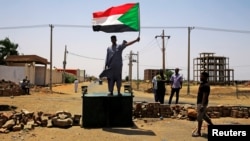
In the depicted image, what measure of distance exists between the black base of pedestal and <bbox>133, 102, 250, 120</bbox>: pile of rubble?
2.49m

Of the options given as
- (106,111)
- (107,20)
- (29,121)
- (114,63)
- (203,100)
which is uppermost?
(107,20)

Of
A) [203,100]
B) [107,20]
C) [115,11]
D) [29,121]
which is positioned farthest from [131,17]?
[29,121]

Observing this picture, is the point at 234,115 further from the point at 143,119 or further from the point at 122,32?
the point at 122,32

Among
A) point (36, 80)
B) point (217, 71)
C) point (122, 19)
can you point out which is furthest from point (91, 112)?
point (217, 71)

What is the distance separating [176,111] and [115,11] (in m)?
4.61

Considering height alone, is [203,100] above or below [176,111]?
above

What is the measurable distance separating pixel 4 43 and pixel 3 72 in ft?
82.9

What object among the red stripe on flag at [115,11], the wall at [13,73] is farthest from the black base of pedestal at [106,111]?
the wall at [13,73]

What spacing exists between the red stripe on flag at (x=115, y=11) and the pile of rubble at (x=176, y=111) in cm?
365

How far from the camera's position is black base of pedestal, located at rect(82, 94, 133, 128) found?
34.2 feet

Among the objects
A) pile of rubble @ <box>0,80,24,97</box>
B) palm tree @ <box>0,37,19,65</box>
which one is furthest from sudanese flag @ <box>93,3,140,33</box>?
palm tree @ <box>0,37,19,65</box>

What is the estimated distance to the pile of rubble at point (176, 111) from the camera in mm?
13039

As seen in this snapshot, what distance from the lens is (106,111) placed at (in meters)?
10.5

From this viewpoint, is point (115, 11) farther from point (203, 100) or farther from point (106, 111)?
point (203, 100)
